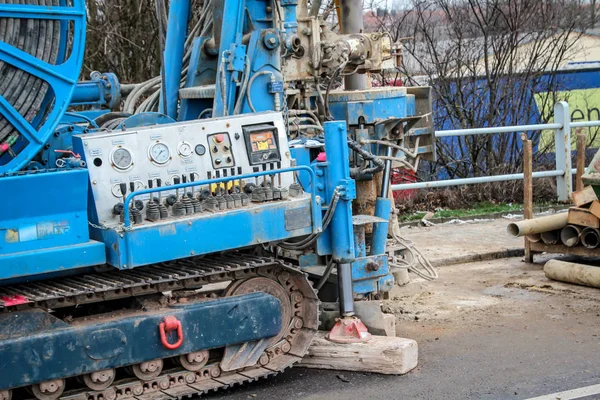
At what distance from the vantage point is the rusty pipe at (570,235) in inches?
381

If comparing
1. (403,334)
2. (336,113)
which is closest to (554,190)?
(336,113)

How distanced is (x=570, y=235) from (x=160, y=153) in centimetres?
502

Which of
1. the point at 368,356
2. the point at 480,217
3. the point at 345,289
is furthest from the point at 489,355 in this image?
the point at 480,217

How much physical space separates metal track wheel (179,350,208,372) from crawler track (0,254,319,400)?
28 mm

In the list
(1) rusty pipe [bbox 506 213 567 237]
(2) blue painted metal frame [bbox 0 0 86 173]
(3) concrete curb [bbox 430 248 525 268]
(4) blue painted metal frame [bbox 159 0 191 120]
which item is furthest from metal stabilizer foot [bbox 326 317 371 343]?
(3) concrete curb [bbox 430 248 525 268]

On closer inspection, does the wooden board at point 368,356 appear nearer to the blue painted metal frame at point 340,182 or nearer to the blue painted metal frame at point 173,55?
the blue painted metal frame at point 340,182

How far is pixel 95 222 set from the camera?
6.09 m

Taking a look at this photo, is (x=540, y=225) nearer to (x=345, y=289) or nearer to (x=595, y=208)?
(x=595, y=208)

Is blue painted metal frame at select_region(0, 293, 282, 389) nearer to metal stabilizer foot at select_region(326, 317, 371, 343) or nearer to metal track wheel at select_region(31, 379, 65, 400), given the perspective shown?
metal track wheel at select_region(31, 379, 65, 400)

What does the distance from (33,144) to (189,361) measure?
1.65 metres

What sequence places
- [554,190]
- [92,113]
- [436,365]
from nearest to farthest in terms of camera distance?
[436,365], [92,113], [554,190]

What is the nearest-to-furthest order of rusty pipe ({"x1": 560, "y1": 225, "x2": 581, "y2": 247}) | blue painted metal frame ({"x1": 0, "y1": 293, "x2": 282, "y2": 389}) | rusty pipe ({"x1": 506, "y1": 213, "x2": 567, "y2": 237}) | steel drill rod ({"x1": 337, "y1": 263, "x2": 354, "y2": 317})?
blue painted metal frame ({"x1": 0, "y1": 293, "x2": 282, "y2": 389}), steel drill rod ({"x1": 337, "y1": 263, "x2": 354, "y2": 317}), rusty pipe ({"x1": 560, "y1": 225, "x2": 581, "y2": 247}), rusty pipe ({"x1": 506, "y1": 213, "x2": 567, "y2": 237})

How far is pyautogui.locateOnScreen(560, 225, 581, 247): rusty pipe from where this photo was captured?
9688mm

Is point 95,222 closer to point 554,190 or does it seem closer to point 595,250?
point 595,250
